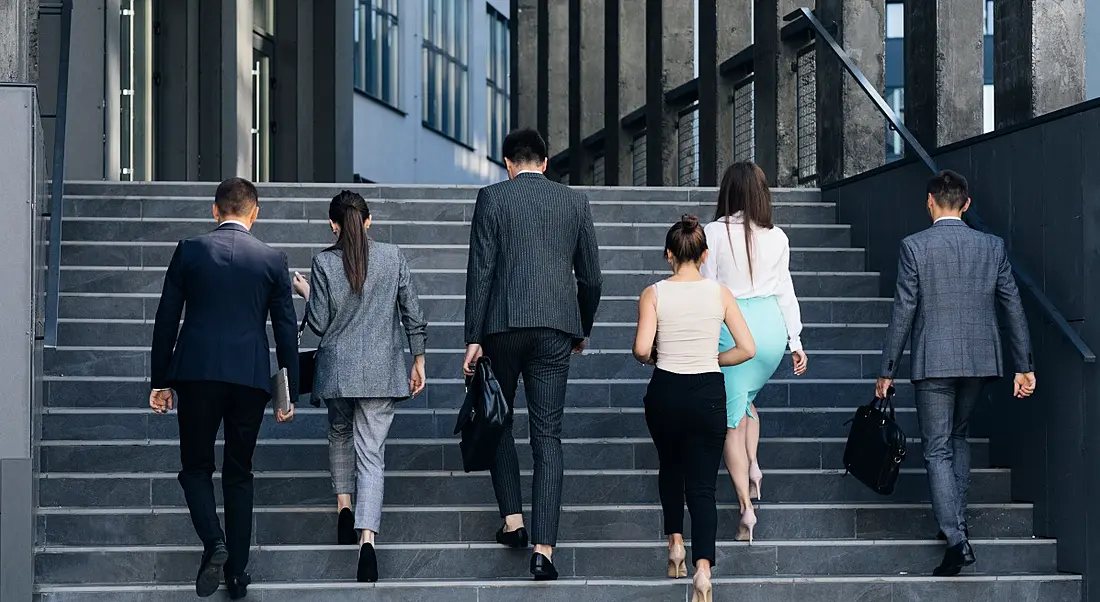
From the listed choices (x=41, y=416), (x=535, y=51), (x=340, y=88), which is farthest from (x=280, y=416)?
(x=535, y=51)

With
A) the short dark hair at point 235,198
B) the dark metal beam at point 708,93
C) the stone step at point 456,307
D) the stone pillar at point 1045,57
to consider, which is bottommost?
the stone step at point 456,307

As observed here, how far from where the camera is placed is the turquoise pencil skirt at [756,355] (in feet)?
26.5

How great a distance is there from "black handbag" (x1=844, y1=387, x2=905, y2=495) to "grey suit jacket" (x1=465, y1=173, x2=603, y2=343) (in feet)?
4.85

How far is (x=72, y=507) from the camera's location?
857cm

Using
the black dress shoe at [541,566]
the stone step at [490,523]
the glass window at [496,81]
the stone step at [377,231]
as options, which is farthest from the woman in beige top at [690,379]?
the glass window at [496,81]

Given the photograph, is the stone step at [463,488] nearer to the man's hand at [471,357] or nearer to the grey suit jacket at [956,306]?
the grey suit jacket at [956,306]

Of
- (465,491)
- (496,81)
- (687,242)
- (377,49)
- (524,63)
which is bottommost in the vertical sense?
(465,491)

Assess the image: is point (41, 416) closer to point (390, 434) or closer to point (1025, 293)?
point (390, 434)

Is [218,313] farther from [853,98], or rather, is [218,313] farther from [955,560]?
[853,98]

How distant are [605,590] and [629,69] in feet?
52.4

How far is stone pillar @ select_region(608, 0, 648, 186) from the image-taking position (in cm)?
2305

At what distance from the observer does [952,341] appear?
8.18m

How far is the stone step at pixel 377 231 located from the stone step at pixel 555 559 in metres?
3.53

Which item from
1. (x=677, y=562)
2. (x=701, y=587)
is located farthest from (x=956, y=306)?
(x=701, y=587)
